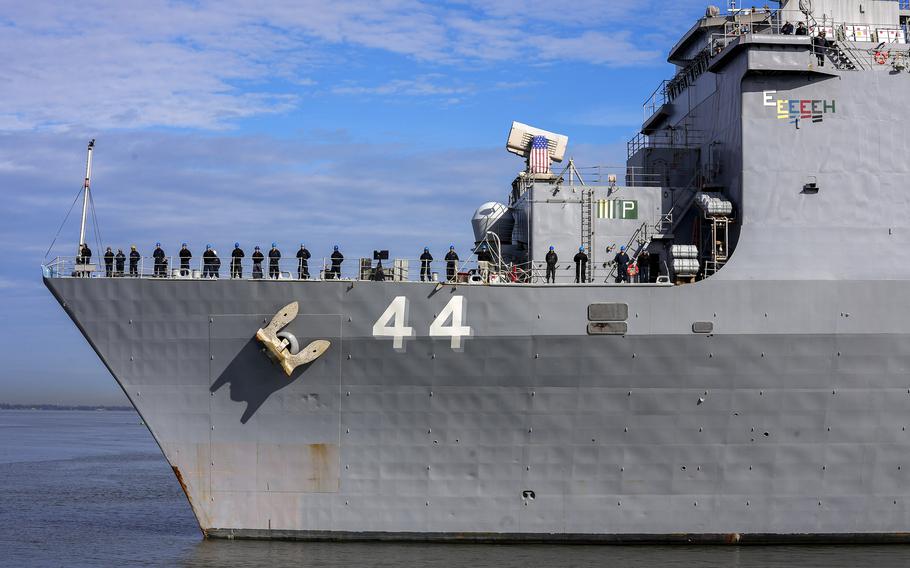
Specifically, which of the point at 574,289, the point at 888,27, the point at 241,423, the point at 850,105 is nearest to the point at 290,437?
the point at 241,423

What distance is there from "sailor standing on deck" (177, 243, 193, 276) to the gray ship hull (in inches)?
18.2

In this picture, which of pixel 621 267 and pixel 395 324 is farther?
pixel 621 267

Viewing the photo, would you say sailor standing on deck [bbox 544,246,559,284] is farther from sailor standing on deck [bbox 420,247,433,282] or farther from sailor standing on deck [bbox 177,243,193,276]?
sailor standing on deck [bbox 177,243,193,276]

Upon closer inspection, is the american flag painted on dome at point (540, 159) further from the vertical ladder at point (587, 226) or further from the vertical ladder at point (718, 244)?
the vertical ladder at point (718, 244)

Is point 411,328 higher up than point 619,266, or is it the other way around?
point 619,266

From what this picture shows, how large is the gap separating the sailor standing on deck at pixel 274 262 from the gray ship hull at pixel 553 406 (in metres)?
0.70

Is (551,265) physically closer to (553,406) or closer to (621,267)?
(621,267)

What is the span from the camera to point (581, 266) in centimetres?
2116

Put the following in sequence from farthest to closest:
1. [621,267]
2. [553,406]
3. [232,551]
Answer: [621,267] < [553,406] < [232,551]

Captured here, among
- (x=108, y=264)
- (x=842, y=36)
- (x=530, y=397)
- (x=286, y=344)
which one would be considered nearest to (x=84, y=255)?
(x=108, y=264)

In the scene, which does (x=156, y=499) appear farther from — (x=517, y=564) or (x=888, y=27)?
(x=888, y=27)

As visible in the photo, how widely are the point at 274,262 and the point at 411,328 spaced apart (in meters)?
3.52

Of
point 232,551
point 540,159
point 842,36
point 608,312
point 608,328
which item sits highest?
point 842,36

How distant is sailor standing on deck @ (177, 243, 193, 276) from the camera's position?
2061cm
